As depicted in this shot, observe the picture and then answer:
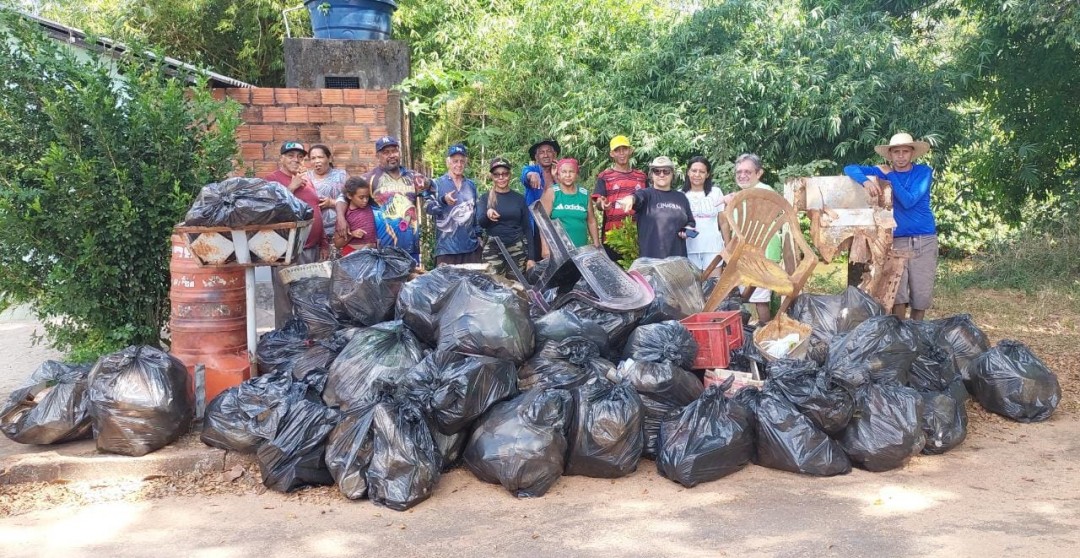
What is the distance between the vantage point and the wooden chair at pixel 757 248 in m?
5.49

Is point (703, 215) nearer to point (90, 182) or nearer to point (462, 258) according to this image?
point (462, 258)

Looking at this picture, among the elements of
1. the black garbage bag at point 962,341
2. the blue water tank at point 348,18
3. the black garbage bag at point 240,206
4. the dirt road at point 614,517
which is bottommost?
the dirt road at point 614,517

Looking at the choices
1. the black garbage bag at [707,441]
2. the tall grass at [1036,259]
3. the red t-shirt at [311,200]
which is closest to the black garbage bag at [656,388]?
the black garbage bag at [707,441]

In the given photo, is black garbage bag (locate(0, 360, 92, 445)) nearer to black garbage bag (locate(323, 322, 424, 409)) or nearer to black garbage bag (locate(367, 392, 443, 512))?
black garbage bag (locate(323, 322, 424, 409))

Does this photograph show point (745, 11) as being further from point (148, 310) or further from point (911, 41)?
point (148, 310)

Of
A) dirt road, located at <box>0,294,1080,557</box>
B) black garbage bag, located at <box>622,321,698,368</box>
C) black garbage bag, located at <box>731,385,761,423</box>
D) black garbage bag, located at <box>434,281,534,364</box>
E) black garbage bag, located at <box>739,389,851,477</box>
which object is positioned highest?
black garbage bag, located at <box>434,281,534,364</box>

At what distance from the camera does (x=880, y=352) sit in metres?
4.74

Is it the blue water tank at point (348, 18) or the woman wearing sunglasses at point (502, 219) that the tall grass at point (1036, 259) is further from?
the blue water tank at point (348, 18)

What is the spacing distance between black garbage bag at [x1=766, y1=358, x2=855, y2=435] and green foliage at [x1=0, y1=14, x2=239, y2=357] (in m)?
3.56

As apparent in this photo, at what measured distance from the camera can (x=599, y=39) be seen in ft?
34.9

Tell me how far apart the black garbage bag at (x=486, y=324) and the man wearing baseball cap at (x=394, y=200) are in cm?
146

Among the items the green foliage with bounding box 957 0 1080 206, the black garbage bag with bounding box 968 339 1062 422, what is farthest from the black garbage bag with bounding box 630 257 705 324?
the green foliage with bounding box 957 0 1080 206

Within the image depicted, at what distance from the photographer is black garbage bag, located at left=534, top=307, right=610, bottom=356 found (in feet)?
15.7

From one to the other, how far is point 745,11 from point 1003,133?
12.7ft
